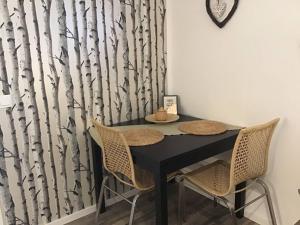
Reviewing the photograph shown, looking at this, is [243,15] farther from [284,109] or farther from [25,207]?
[25,207]

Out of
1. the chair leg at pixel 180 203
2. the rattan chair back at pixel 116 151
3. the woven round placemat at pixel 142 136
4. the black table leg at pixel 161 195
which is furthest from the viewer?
the chair leg at pixel 180 203

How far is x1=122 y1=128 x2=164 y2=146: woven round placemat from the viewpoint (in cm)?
175

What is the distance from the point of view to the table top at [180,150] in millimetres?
1565

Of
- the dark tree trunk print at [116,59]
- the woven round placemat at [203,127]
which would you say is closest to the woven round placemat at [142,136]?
the woven round placemat at [203,127]

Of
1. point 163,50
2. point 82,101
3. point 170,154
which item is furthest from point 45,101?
point 163,50

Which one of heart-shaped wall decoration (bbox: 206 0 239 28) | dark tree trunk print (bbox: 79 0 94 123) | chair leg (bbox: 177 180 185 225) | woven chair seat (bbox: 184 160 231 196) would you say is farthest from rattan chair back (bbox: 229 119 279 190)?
dark tree trunk print (bbox: 79 0 94 123)

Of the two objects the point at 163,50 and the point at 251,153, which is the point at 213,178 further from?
the point at 163,50

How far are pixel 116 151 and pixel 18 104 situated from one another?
68cm

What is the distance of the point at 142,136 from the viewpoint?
1855mm

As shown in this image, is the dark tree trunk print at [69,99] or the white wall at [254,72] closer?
the white wall at [254,72]

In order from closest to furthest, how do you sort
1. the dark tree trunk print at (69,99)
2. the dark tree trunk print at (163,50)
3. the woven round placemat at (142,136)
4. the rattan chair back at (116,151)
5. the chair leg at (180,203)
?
the rattan chair back at (116,151)
the woven round placemat at (142,136)
the dark tree trunk print at (69,99)
the chair leg at (180,203)
the dark tree trunk print at (163,50)

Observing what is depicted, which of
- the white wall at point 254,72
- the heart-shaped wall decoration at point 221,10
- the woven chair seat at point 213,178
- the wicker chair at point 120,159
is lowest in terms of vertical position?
the woven chair seat at point 213,178

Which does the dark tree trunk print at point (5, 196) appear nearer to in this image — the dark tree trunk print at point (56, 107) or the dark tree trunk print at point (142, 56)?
the dark tree trunk print at point (56, 107)

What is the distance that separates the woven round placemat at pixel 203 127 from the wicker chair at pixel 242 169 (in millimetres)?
275
